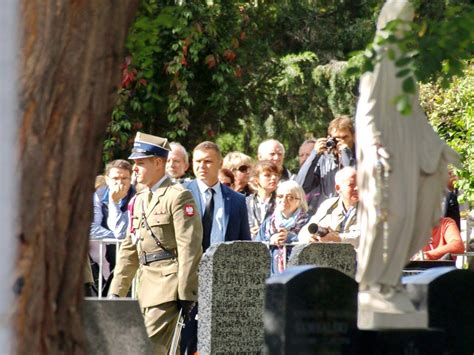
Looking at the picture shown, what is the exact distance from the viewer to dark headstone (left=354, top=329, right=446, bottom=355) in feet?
31.3

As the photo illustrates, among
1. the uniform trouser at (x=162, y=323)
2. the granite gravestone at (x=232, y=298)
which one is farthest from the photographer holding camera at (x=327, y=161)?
the uniform trouser at (x=162, y=323)

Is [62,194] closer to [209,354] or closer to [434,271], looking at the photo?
[434,271]

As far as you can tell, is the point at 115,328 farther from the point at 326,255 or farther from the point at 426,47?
the point at 426,47

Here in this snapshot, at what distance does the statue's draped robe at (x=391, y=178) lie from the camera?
9.01 m

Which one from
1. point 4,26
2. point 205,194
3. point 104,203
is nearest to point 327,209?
point 205,194

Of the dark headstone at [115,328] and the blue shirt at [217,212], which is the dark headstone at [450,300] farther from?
the blue shirt at [217,212]

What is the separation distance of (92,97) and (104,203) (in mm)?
7881

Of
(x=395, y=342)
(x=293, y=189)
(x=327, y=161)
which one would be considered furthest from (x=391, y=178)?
(x=327, y=161)

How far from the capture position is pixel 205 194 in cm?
1293

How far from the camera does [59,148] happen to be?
671cm

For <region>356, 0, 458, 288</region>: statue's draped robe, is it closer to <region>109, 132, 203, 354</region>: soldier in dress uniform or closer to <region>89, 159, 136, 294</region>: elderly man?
<region>109, 132, 203, 354</region>: soldier in dress uniform

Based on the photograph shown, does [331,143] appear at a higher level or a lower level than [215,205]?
higher

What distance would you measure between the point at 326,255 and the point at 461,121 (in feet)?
16.2

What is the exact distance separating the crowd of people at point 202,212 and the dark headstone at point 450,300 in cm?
235
